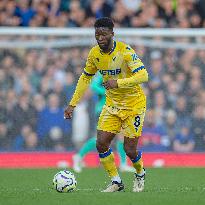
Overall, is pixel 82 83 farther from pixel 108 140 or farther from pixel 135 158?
pixel 135 158

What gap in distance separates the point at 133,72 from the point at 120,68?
0.76 feet

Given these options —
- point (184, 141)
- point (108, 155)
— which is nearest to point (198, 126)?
point (184, 141)

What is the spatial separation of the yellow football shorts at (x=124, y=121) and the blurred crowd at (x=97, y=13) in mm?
7748

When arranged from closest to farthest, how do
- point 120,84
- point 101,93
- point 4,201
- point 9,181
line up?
point 4,201
point 120,84
point 9,181
point 101,93

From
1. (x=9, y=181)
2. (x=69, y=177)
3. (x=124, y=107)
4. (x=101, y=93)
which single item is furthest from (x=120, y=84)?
(x=101, y=93)

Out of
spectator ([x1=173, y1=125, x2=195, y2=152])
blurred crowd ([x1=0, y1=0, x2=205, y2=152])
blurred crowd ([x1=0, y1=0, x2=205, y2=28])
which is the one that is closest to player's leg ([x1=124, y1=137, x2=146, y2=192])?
blurred crowd ([x1=0, y1=0, x2=205, y2=152])

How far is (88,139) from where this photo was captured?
17.1 meters

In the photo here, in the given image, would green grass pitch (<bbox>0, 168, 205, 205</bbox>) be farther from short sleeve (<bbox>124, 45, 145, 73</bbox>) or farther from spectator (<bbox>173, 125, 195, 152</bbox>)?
short sleeve (<bbox>124, 45, 145, 73</bbox>)

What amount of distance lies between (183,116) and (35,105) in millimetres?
2998

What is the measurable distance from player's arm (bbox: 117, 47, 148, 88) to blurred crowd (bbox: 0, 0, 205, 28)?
7.86 m

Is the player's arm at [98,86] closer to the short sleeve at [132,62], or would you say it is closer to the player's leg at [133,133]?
the player's leg at [133,133]

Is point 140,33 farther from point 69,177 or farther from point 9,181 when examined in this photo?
point 69,177

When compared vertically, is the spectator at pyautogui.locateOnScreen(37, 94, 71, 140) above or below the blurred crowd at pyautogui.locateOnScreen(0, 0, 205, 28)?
below

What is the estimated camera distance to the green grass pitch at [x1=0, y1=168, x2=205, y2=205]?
30.2 feet
